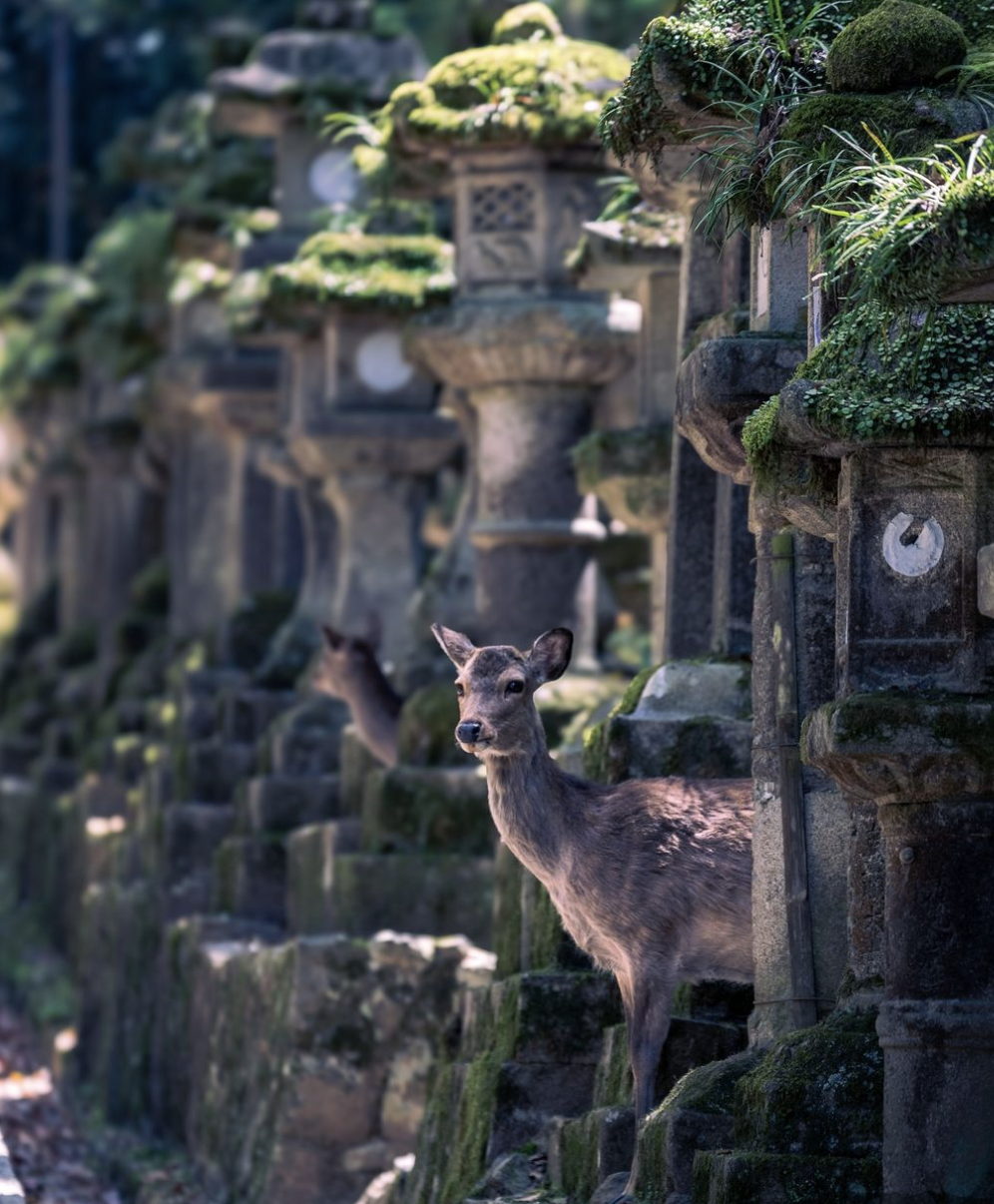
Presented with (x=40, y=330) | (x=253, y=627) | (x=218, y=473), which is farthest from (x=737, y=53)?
(x=40, y=330)

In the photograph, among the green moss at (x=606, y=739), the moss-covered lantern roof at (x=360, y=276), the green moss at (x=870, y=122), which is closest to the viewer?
the green moss at (x=870, y=122)

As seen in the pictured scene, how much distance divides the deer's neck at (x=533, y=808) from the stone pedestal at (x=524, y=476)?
6.86 metres

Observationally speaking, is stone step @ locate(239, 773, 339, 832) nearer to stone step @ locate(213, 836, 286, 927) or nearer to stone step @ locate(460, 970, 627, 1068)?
stone step @ locate(213, 836, 286, 927)

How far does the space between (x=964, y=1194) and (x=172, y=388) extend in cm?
2394

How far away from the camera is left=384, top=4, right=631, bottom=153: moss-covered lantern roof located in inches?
816

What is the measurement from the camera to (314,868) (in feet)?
72.4

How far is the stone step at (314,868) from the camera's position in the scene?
21.6 m

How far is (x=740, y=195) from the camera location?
13484mm

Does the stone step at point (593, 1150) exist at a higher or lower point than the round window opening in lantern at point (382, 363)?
lower

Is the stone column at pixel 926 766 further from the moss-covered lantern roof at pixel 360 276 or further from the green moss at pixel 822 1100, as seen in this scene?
the moss-covered lantern roof at pixel 360 276

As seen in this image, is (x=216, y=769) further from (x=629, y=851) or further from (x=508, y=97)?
(x=629, y=851)

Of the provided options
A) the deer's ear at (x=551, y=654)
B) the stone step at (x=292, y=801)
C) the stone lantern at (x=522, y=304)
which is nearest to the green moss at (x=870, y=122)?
the deer's ear at (x=551, y=654)

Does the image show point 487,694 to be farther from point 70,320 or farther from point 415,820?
point 70,320

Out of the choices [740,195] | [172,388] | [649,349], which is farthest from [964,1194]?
[172,388]
